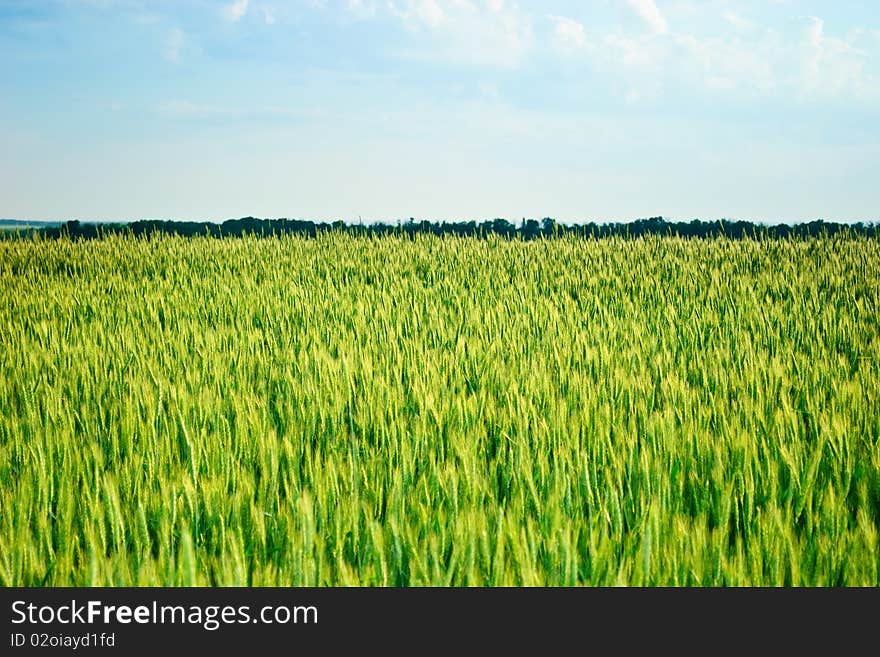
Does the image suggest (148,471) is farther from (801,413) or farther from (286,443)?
A: (801,413)

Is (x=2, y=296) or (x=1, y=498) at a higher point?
(x=2, y=296)

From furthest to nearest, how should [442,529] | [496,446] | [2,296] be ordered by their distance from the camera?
[2,296] → [496,446] → [442,529]

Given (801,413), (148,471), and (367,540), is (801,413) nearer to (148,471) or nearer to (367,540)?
(367,540)

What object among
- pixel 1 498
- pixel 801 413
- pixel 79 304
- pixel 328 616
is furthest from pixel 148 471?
pixel 79 304

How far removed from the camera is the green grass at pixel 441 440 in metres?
1.21

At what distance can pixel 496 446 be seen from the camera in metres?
1.94

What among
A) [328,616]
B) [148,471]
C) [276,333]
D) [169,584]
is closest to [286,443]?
[148,471]

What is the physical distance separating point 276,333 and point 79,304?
201 centimetres

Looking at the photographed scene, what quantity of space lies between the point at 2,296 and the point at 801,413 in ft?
18.6

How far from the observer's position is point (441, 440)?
1.83 meters

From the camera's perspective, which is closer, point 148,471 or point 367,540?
point 367,540

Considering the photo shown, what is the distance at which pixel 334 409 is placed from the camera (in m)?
2.12

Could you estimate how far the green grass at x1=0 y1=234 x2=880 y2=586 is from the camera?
1206mm

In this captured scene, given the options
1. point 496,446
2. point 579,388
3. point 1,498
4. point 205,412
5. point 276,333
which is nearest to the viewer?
point 1,498
